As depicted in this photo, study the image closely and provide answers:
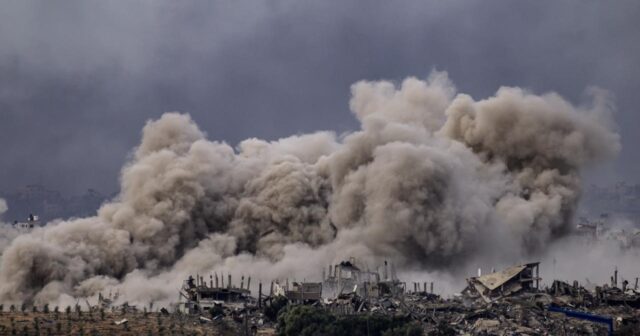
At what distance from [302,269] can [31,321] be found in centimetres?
1679

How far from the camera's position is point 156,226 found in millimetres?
55094

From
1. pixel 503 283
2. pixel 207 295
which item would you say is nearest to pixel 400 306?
pixel 503 283

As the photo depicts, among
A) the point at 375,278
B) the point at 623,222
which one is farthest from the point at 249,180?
the point at 623,222

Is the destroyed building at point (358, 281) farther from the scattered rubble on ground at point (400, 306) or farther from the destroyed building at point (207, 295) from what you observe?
the destroyed building at point (207, 295)

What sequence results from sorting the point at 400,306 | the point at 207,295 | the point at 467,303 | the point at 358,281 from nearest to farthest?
the point at 400,306
the point at 467,303
the point at 207,295
the point at 358,281

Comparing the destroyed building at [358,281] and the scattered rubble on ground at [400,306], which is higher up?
the destroyed building at [358,281]

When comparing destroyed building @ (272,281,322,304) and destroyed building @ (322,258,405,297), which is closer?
destroyed building @ (272,281,322,304)

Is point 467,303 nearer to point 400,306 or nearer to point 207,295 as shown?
point 400,306

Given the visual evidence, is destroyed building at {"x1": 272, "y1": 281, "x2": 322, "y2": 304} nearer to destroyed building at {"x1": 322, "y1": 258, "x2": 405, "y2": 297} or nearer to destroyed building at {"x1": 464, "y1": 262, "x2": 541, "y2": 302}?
destroyed building at {"x1": 322, "y1": 258, "x2": 405, "y2": 297}

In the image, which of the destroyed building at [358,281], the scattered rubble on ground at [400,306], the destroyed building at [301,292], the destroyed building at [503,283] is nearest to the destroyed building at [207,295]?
the scattered rubble on ground at [400,306]

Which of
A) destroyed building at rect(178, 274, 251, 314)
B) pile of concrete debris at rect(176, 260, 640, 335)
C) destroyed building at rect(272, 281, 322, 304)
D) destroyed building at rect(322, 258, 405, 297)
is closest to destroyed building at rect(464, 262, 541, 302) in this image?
pile of concrete debris at rect(176, 260, 640, 335)

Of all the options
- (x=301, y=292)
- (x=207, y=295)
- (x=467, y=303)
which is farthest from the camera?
(x=207, y=295)

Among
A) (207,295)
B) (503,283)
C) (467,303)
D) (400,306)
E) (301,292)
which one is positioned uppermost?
(503,283)

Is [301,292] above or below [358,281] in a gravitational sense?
below
